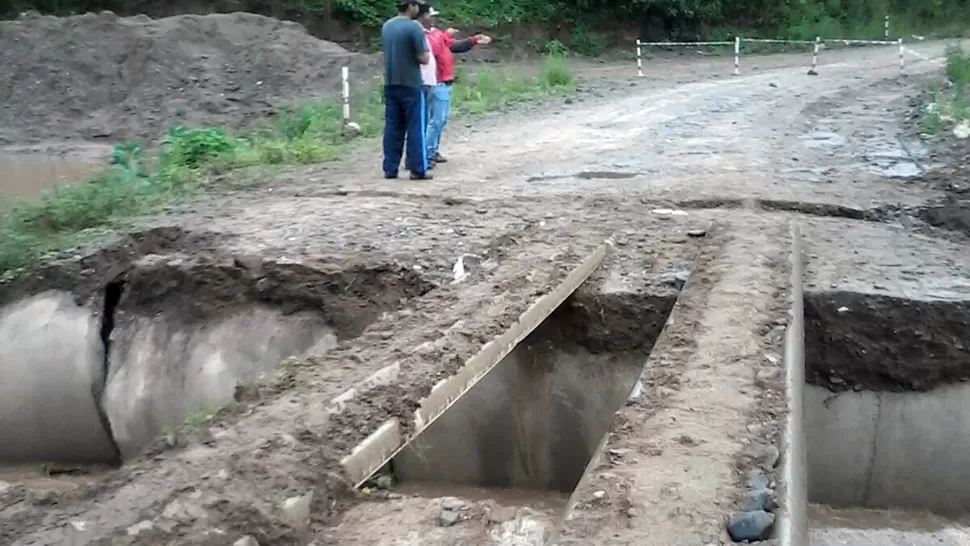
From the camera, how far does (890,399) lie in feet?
15.6

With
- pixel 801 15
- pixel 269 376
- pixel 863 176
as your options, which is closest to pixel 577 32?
pixel 801 15

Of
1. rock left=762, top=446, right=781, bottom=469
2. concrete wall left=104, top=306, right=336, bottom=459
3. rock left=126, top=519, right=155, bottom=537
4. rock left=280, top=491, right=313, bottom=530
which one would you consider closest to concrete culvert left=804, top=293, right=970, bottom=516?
rock left=762, top=446, right=781, bottom=469

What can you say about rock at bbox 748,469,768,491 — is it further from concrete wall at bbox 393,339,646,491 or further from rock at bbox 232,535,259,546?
concrete wall at bbox 393,339,646,491

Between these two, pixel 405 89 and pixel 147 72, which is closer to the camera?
pixel 405 89

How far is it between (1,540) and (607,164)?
6.27m

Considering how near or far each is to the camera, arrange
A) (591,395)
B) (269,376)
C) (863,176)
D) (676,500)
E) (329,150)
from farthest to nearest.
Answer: (329,150)
(863,176)
(591,395)
(269,376)
(676,500)

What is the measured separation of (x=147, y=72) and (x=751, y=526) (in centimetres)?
1873

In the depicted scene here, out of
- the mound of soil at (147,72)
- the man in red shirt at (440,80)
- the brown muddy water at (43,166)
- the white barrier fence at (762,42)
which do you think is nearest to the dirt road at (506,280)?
the man in red shirt at (440,80)

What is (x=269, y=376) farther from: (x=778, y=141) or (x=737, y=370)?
(x=778, y=141)

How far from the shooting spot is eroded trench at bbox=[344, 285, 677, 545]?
485 cm

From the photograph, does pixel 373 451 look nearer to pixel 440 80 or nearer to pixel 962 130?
pixel 440 80

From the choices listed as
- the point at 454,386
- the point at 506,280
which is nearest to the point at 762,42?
the point at 506,280

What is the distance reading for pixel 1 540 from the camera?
2699 mm

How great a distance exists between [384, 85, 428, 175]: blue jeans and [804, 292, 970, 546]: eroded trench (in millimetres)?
3914
